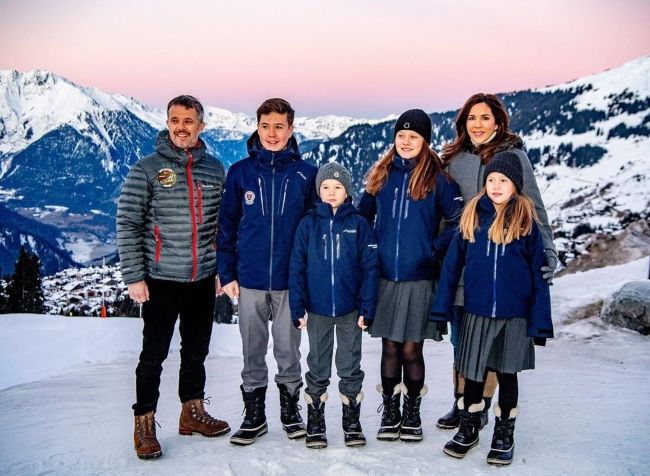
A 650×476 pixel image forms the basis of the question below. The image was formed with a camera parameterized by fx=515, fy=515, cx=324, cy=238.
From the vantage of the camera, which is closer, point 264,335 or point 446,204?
point 446,204

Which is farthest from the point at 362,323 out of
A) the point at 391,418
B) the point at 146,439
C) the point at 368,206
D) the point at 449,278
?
the point at 146,439

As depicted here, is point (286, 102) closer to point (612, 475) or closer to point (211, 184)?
point (211, 184)

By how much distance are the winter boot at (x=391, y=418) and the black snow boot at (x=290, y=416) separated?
0.63 metres

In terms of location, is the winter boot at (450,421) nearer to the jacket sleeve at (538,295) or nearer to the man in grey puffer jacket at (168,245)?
the jacket sleeve at (538,295)

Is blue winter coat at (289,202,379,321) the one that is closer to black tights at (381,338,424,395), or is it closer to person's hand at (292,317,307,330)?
person's hand at (292,317,307,330)

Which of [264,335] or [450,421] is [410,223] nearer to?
[264,335]

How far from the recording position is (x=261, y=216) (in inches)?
160

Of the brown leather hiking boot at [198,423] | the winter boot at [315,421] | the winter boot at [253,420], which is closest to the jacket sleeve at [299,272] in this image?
the winter boot at [315,421]

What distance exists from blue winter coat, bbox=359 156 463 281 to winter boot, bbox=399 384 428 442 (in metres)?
0.93

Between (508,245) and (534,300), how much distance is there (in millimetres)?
414

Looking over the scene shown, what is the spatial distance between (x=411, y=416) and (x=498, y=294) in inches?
48.3

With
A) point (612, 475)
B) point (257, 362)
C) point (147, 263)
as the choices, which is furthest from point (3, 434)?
point (612, 475)

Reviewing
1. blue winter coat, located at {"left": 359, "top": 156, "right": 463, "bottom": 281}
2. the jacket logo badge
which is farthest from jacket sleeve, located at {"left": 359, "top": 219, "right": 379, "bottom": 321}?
the jacket logo badge

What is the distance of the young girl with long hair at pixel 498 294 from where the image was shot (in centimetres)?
357
